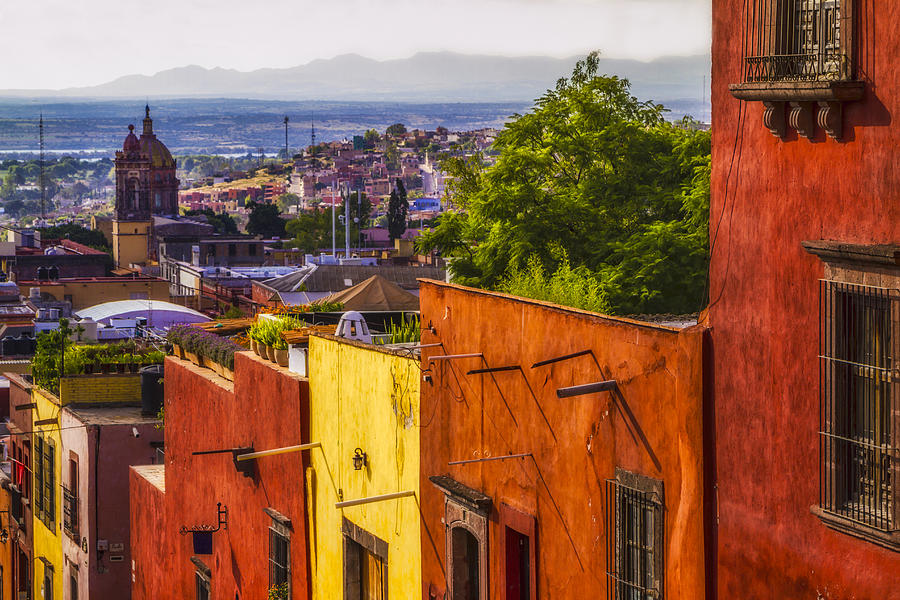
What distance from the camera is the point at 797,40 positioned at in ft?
27.0

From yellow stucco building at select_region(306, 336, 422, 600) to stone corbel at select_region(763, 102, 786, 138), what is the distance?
5.58 meters

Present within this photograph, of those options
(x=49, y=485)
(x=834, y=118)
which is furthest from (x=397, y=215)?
(x=834, y=118)

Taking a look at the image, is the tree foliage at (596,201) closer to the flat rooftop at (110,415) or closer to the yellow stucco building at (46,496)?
the flat rooftop at (110,415)

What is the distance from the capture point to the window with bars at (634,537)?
955 cm

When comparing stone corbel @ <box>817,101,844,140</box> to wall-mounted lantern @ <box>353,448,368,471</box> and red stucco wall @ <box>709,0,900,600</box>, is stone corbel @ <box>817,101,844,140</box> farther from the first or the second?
wall-mounted lantern @ <box>353,448,368,471</box>

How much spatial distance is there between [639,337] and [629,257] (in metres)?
13.6

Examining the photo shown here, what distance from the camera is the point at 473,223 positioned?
27.5 m

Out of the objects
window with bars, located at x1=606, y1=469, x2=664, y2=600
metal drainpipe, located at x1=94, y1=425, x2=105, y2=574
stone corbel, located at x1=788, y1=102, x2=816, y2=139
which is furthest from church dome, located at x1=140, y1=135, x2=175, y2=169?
stone corbel, located at x1=788, y1=102, x2=816, y2=139

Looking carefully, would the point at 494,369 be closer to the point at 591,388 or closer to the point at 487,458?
the point at 487,458

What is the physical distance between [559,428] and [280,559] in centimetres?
697

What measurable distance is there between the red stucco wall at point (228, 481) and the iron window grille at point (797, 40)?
8.36 meters

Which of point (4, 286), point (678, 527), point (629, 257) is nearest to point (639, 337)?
Answer: point (678, 527)

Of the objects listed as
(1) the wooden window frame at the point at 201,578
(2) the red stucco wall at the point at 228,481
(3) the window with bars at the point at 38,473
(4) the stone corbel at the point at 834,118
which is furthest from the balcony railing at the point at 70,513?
(4) the stone corbel at the point at 834,118

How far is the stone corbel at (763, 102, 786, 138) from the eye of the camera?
328 inches
